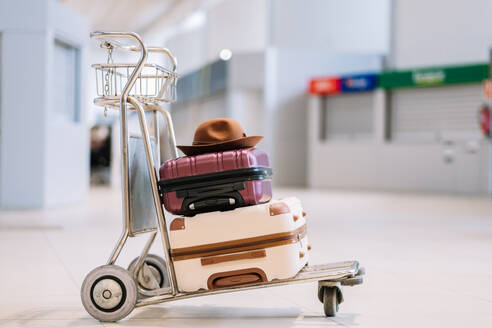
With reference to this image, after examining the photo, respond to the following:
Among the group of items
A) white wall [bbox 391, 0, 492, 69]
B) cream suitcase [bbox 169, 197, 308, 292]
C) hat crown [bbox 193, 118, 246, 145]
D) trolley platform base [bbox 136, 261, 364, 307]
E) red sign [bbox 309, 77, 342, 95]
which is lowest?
trolley platform base [bbox 136, 261, 364, 307]

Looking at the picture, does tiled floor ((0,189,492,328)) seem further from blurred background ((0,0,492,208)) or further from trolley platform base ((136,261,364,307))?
blurred background ((0,0,492,208))

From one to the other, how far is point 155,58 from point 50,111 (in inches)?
755

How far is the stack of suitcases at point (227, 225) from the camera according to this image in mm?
2555

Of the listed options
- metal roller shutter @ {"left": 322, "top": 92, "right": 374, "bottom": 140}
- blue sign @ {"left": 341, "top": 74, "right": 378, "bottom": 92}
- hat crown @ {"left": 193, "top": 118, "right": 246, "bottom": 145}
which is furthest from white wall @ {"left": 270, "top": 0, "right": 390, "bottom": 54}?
hat crown @ {"left": 193, "top": 118, "right": 246, "bottom": 145}

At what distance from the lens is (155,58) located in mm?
27781

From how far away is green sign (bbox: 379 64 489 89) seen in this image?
13086 mm

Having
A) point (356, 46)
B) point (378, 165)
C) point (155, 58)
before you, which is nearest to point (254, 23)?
point (356, 46)

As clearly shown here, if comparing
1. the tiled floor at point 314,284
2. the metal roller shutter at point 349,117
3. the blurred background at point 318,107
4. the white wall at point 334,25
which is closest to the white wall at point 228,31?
the blurred background at point 318,107

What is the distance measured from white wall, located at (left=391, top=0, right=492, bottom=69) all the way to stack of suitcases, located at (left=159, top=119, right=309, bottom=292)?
1246cm

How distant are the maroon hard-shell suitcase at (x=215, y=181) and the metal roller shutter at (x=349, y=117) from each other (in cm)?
1280

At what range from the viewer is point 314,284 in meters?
3.39

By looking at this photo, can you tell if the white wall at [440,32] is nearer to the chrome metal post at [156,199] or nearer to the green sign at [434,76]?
the green sign at [434,76]

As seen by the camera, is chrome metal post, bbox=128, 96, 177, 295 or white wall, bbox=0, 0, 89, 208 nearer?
chrome metal post, bbox=128, 96, 177, 295

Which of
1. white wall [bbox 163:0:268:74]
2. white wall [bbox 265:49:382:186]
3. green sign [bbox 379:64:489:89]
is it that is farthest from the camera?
white wall [bbox 163:0:268:74]
